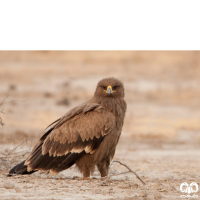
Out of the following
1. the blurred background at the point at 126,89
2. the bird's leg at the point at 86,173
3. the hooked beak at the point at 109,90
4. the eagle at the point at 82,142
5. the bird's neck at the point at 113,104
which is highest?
the blurred background at the point at 126,89

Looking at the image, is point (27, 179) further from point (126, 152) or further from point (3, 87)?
point (3, 87)

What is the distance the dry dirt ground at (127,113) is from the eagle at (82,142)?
0.30 metres

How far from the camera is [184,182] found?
820 cm

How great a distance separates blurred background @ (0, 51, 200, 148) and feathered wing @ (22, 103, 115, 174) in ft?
16.7

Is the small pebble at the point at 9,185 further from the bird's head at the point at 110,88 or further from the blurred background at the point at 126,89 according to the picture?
the blurred background at the point at 126,89

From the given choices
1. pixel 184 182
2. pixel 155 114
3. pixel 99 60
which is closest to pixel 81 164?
pixel 184 182

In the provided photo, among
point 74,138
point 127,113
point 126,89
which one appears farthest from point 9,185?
point 126,89

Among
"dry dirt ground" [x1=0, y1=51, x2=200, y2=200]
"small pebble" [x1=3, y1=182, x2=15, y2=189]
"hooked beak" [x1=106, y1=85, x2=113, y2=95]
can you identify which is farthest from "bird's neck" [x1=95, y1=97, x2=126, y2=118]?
"small pebble" [x1=3, y1=182, x2=15, y2=189]

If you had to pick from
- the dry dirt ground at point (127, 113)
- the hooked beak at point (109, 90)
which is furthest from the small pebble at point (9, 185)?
the hooked beak at point (109, 90)

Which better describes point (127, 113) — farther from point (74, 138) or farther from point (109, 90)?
point (74, 138)

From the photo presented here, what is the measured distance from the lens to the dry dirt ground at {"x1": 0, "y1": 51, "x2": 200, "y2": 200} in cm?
729

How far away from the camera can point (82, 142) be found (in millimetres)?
7891

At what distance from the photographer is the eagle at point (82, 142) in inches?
310

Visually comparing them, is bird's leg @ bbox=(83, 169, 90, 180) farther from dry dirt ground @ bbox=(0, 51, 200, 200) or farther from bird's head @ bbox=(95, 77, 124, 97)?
bird's head @ bbox=(95, 77, 124, 97)
